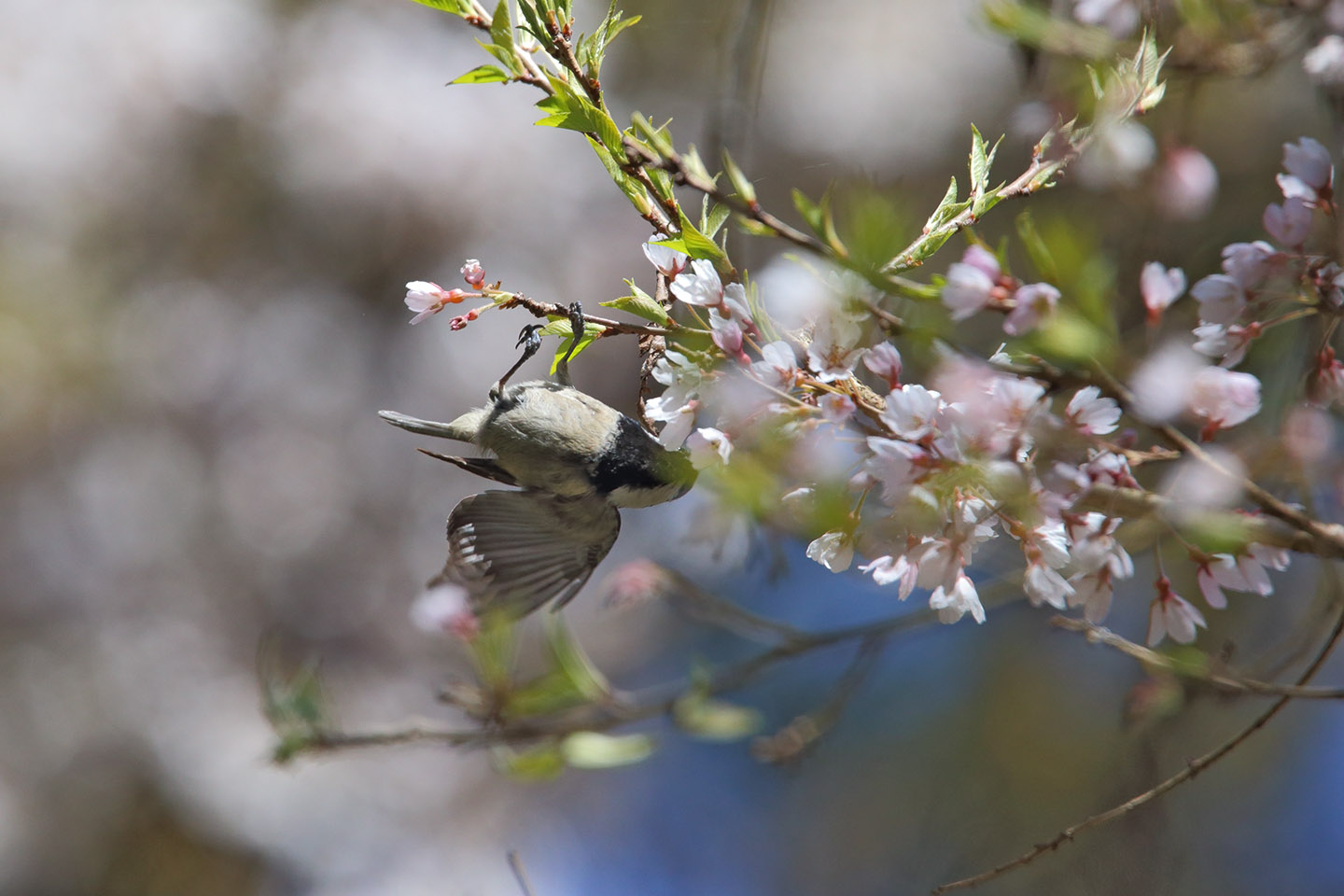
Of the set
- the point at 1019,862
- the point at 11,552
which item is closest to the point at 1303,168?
the point at 1019,862

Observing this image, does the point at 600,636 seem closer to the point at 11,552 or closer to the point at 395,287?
the point at 395,287

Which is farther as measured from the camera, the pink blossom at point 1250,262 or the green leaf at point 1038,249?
the pink blossom at point 1250,262

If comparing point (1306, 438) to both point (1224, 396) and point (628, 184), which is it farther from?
point (628, 184)

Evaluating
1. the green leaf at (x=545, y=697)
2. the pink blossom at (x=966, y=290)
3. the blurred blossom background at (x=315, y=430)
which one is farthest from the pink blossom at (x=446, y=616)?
the blurred blossom background at (x=315, y=430)

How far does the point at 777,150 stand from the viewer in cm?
255

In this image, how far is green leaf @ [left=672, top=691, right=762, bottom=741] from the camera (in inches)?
31.5

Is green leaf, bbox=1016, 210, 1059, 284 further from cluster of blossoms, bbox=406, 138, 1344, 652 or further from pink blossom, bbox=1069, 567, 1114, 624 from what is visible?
pink blossom, bbox=1069, 567, 1114, 624

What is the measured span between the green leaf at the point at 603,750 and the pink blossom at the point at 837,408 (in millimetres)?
359

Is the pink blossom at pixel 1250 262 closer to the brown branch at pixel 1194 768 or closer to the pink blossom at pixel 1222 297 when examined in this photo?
the pink blossom at pixel 1222 297

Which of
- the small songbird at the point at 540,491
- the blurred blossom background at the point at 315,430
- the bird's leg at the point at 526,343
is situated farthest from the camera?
the blurred blossom background at the point at 315,430

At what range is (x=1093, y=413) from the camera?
46 centimetres

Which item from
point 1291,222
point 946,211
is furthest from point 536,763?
point 1291,222

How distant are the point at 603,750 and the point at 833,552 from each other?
0.30 metres

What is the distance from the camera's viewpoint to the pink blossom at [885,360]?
0.52 m
